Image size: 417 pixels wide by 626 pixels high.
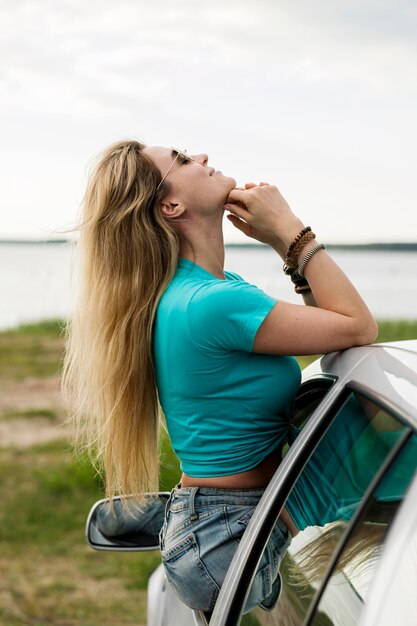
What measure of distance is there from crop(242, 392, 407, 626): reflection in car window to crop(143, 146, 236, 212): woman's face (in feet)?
2.67

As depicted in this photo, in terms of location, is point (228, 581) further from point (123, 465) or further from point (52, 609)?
point (52, 609)

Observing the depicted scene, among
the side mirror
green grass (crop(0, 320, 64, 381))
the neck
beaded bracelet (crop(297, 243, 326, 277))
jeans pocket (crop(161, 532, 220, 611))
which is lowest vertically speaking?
green grass (crop(0, 320, 64, 381))

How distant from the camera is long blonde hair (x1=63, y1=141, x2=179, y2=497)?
2.26m

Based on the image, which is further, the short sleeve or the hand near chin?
the hand near chin

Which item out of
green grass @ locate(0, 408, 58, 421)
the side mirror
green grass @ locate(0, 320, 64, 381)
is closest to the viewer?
the side mirror

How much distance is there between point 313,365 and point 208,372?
0.82 feet

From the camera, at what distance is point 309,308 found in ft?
6.63

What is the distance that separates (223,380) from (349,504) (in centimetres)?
59

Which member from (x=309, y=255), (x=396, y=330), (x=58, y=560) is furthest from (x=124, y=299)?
(x=396, y=330)

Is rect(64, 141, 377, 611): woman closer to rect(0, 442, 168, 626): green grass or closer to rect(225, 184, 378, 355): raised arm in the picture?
rect(225, 184, 378, 355): raised arm

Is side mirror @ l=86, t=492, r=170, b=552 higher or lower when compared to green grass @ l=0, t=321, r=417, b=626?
higher

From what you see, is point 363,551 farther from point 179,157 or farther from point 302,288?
point 179,157

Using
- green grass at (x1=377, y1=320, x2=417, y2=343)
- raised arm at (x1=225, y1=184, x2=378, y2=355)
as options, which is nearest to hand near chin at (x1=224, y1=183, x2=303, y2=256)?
raised arm at (x1=225, y1=184, x2=378, y2=355)

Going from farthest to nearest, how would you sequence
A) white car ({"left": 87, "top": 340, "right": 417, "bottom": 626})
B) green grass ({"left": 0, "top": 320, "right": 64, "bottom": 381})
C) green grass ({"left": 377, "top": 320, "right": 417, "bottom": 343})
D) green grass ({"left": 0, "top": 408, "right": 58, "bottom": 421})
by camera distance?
green grass ({"left": 0, "top": 320, "right": 64, "bottom": 381}), green grass ({"left": 377, "top": 320, "right": 417, "bottom": 343}), green grass ({"left": 0, "top": 408, "right": 58, "bottom": 421}), white car ({"left": 87, "top": 340, "right": 417, "bottom": 626})
